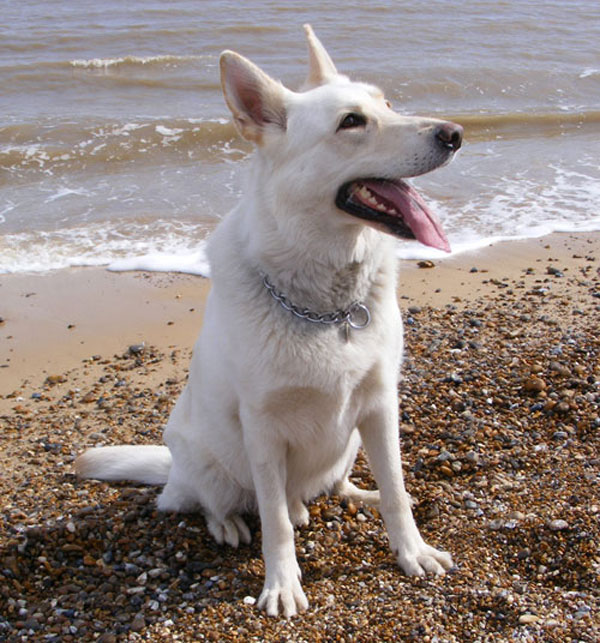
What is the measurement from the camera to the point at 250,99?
2930mm

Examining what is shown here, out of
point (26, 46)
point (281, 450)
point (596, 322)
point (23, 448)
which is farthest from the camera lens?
point (26, 46)

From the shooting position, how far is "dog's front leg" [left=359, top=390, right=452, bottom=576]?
3102 millimetres

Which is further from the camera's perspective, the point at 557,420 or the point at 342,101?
the point at 557,420

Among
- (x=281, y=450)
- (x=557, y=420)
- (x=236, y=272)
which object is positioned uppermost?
(x=236, y=272)

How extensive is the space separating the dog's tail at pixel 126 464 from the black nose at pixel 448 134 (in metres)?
2.08

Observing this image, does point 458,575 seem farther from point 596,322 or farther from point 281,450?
point 596,322

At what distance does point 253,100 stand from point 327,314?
86 cm

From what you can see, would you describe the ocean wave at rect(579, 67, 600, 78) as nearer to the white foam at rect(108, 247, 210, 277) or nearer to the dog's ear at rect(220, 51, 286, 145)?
the white foam at rect(108, 247, 210, 277)

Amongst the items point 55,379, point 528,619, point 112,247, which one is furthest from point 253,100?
point 112,247

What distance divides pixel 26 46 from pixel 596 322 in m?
13.1

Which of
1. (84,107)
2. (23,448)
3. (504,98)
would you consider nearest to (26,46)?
(84,107)

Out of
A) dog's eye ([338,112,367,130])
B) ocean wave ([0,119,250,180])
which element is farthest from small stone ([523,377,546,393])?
ocean wave ([0,119,250,180])

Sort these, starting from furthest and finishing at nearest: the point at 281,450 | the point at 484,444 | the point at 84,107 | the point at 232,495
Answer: the point at 84,107
the point at 484,444
the point at 232,495
the point at 281,450

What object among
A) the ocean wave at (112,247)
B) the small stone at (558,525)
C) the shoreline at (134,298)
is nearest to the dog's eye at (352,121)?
the small stone at (558,525)
